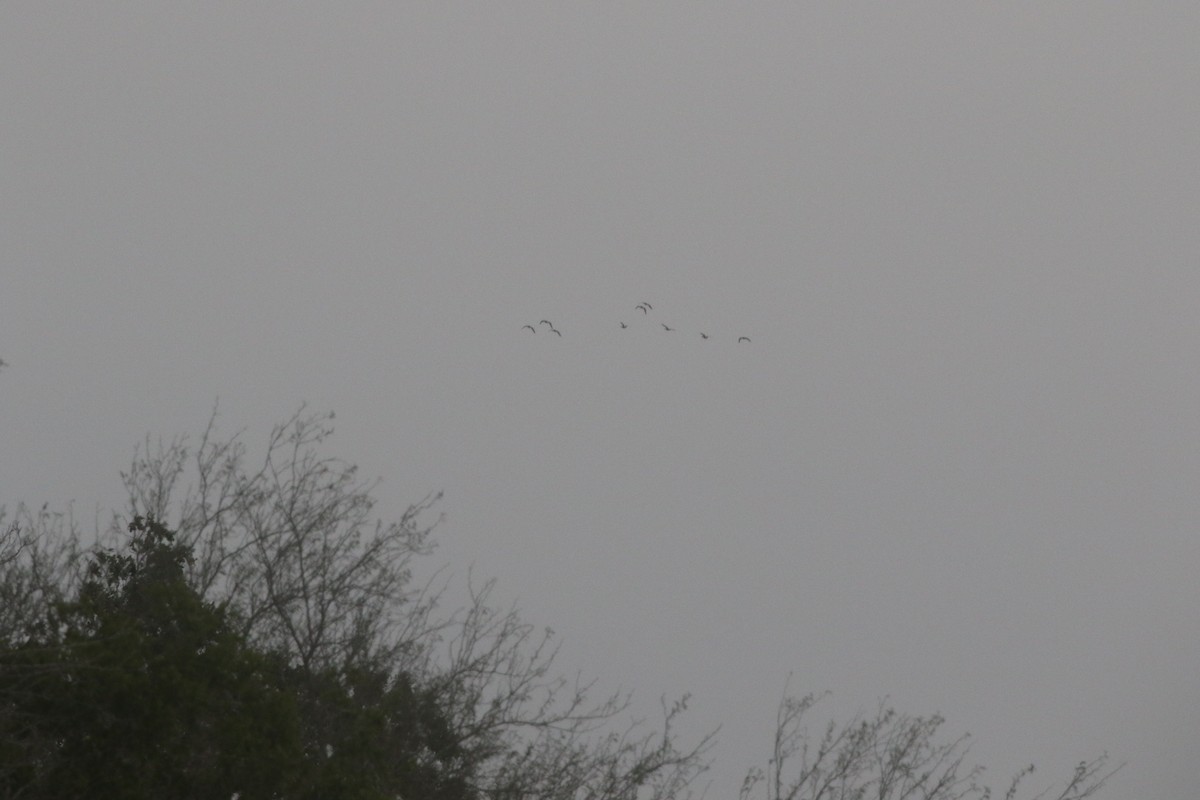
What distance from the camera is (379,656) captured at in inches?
608

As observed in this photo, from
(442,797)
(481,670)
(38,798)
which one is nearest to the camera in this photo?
(38,798)

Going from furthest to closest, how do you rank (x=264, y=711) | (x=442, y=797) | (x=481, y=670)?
(x=481, y=670) < (x=442, y=797) < (x=264, y=711)

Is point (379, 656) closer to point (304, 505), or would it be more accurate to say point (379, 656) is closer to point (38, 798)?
point (304, 505)

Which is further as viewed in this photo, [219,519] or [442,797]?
[219,519]

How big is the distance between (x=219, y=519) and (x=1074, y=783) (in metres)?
9.87

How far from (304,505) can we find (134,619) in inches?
167

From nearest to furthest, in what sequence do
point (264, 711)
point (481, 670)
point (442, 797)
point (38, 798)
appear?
point (38, 798) → point (264, 711) → point (442, 797) → point (481, 670)

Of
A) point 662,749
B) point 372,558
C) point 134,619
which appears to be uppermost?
point 372,558

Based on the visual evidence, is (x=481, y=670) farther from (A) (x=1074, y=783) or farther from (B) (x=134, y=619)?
(A) (x=1074, y=783)

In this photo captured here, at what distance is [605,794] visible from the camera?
15.1 meters

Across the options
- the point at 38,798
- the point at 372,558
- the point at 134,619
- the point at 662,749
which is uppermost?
the point at 372,558

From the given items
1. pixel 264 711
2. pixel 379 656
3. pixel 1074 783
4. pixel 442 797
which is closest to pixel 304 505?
pixel 379 656

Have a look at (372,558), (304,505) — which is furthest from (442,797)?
(304,505)

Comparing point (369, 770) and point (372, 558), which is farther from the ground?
point (372, 558)
